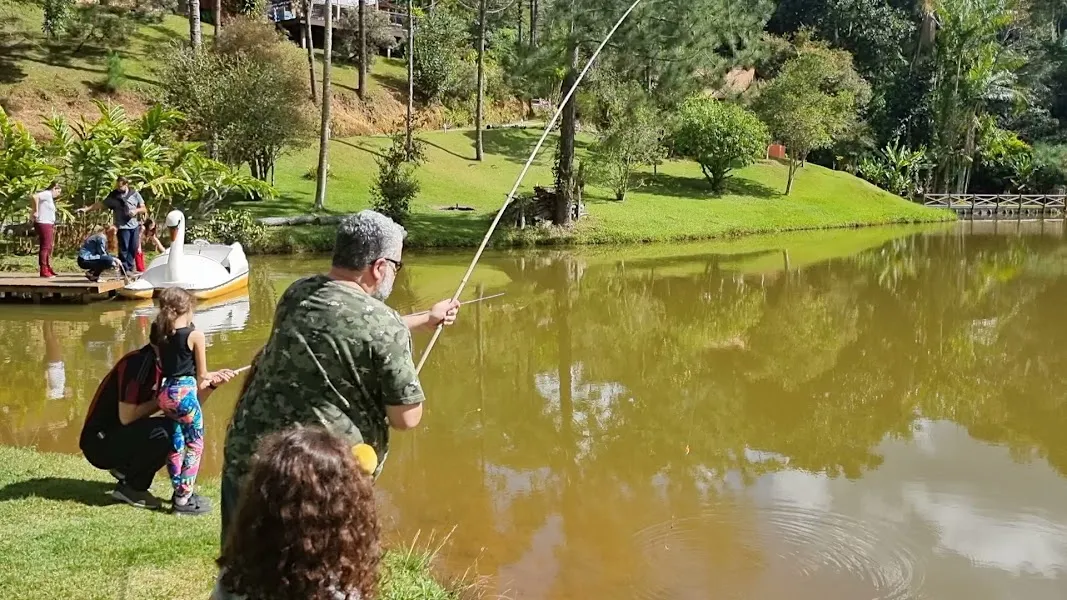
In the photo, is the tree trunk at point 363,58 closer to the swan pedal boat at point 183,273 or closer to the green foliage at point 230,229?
the green foliage at point 230,229

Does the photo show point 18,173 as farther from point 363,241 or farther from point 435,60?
point 435,60

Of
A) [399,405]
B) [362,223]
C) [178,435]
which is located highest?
[362,223]

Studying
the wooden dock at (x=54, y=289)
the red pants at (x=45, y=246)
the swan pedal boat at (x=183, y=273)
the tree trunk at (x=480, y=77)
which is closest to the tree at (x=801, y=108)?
the tree trunk at (x=480, y=77)

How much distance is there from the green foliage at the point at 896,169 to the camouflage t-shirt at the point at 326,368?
35.6 meters

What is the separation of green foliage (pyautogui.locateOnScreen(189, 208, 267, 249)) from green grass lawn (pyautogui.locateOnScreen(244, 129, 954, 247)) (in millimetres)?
2243

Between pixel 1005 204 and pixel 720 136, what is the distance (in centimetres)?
1348

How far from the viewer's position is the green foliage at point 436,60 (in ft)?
108

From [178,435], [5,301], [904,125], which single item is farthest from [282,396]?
[904,125]

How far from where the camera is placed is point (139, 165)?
1488 centimetres

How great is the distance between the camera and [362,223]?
2828 mm

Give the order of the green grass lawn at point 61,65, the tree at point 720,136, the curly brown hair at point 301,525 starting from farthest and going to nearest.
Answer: the tree at point 720,136 < the green grass lawn at point 61,65 < the curly brown hair at point 301,525

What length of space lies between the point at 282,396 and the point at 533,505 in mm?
3056

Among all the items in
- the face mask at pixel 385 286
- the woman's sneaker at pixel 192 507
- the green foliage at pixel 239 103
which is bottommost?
the woman's sneaker at pixel 192 507

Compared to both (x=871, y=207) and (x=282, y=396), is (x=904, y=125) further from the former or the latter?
(x=282, y=396)
